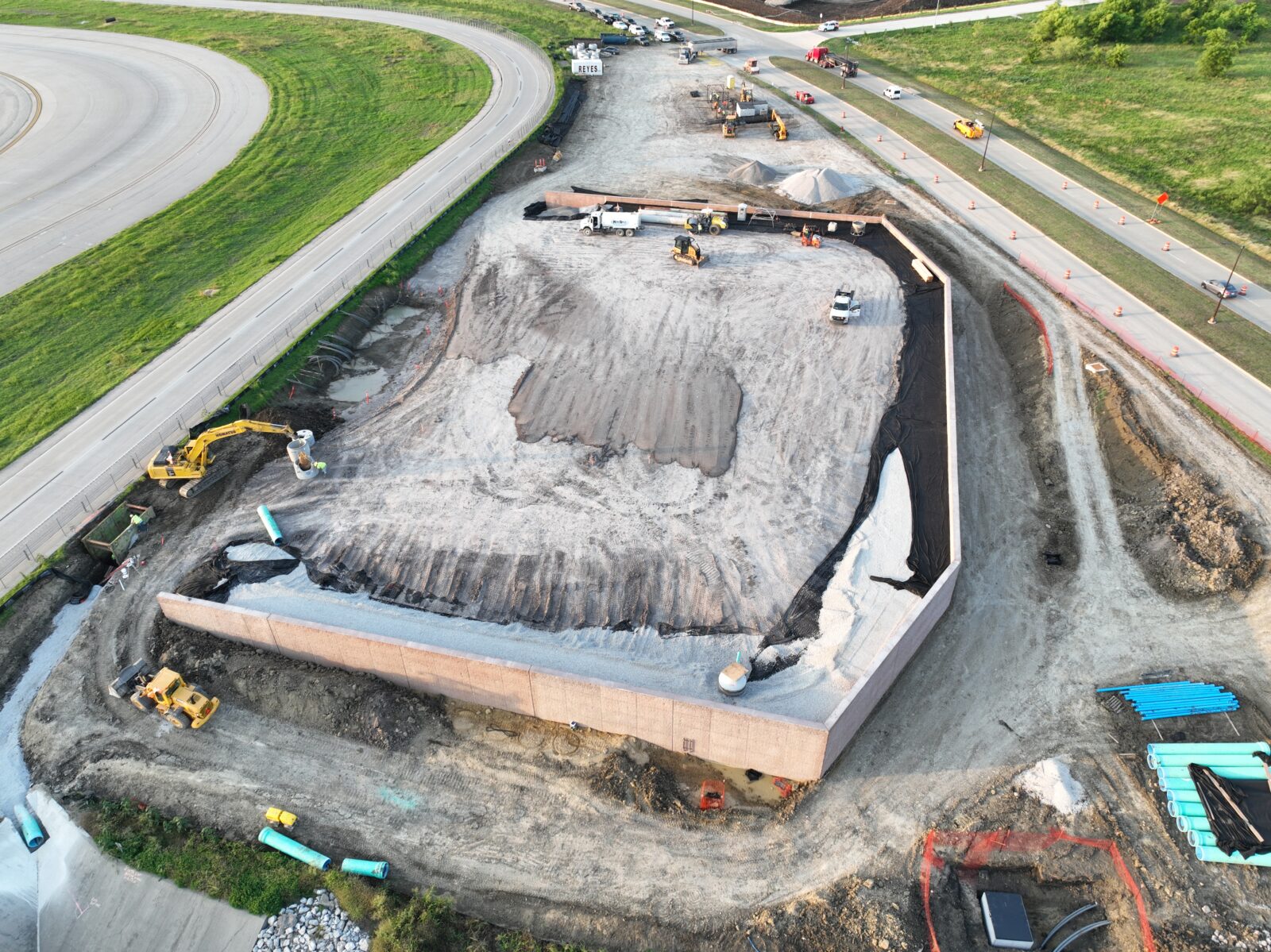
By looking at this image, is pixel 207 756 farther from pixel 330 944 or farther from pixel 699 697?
pixel 699 697

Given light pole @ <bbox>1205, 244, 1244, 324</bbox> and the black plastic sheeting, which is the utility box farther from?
light pole @ <bbox>1205, 244, 1244, 324</bbox>

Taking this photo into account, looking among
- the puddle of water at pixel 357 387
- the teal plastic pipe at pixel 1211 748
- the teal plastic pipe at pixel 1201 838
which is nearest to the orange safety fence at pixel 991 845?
the teal plastic pipe at pixel 1201 838

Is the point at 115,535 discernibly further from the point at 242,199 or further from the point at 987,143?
the point at 987,143

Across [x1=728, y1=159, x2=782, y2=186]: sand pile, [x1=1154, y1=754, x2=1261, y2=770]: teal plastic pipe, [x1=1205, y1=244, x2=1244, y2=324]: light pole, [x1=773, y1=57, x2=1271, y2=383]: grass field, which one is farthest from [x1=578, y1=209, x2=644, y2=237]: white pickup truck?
[x1=1154, y1=754, x2=1261, y2=770]: teal plastic pipe

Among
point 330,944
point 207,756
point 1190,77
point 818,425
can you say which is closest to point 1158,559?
point 818,425

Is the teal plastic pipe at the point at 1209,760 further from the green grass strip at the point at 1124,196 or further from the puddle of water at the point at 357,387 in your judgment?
the puddle of water at the point at 357,387

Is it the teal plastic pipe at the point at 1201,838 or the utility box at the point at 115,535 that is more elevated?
the utility box at the point at 115,535
